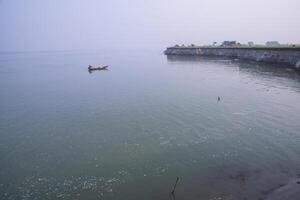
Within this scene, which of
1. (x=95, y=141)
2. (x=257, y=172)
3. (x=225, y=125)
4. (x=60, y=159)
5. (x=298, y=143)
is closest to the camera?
(x=257, y=172)

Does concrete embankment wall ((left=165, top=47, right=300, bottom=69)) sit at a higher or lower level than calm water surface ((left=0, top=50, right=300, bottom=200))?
higher

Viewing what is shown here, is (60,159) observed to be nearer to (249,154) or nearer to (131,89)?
(249,154)

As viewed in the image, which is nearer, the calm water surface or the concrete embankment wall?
the calm water surface

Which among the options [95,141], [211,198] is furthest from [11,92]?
[211,198]

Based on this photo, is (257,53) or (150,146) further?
(257,53)

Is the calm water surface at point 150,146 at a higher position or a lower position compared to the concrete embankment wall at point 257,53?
lower

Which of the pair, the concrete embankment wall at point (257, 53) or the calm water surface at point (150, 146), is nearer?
the calm water surface at point (150, 146)

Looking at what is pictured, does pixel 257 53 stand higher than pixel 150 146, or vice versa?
pixel 257 53

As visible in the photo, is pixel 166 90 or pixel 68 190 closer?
pixel 68 190
